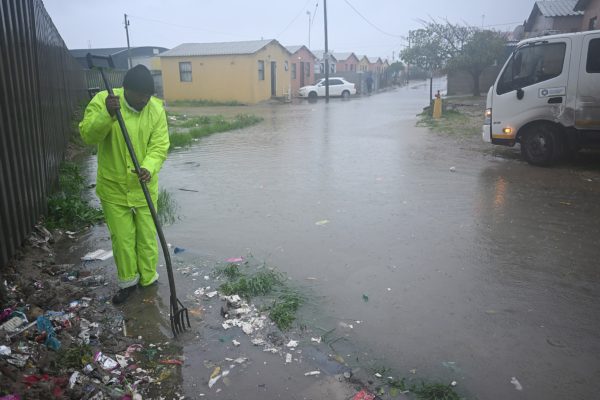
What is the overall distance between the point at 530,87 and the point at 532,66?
391 mm

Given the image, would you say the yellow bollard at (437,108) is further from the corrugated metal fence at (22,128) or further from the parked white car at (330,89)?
the parked white car at (330,89)

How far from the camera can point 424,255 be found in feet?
16.5

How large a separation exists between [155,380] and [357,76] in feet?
139

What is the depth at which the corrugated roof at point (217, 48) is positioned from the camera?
32.3 m

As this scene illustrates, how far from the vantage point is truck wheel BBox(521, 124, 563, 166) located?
900cm

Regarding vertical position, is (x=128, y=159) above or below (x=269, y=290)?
above

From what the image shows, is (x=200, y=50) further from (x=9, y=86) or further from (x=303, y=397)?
(x=303, y=397)

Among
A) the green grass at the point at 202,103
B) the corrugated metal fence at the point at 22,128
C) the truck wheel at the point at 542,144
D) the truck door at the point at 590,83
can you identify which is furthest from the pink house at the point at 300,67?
the corrugated metal fence at the point at 22,128

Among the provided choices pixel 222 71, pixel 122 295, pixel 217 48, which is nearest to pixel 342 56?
pixel 217 48

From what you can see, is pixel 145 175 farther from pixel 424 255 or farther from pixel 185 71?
pixel 185 71

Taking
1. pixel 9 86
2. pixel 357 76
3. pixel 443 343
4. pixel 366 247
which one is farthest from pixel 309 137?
pixel 357 76

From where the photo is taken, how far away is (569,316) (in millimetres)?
3754

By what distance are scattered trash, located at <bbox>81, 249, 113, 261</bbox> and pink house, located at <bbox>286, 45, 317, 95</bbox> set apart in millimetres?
35203

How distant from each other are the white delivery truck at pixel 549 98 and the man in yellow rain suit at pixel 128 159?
7414 millimetres
